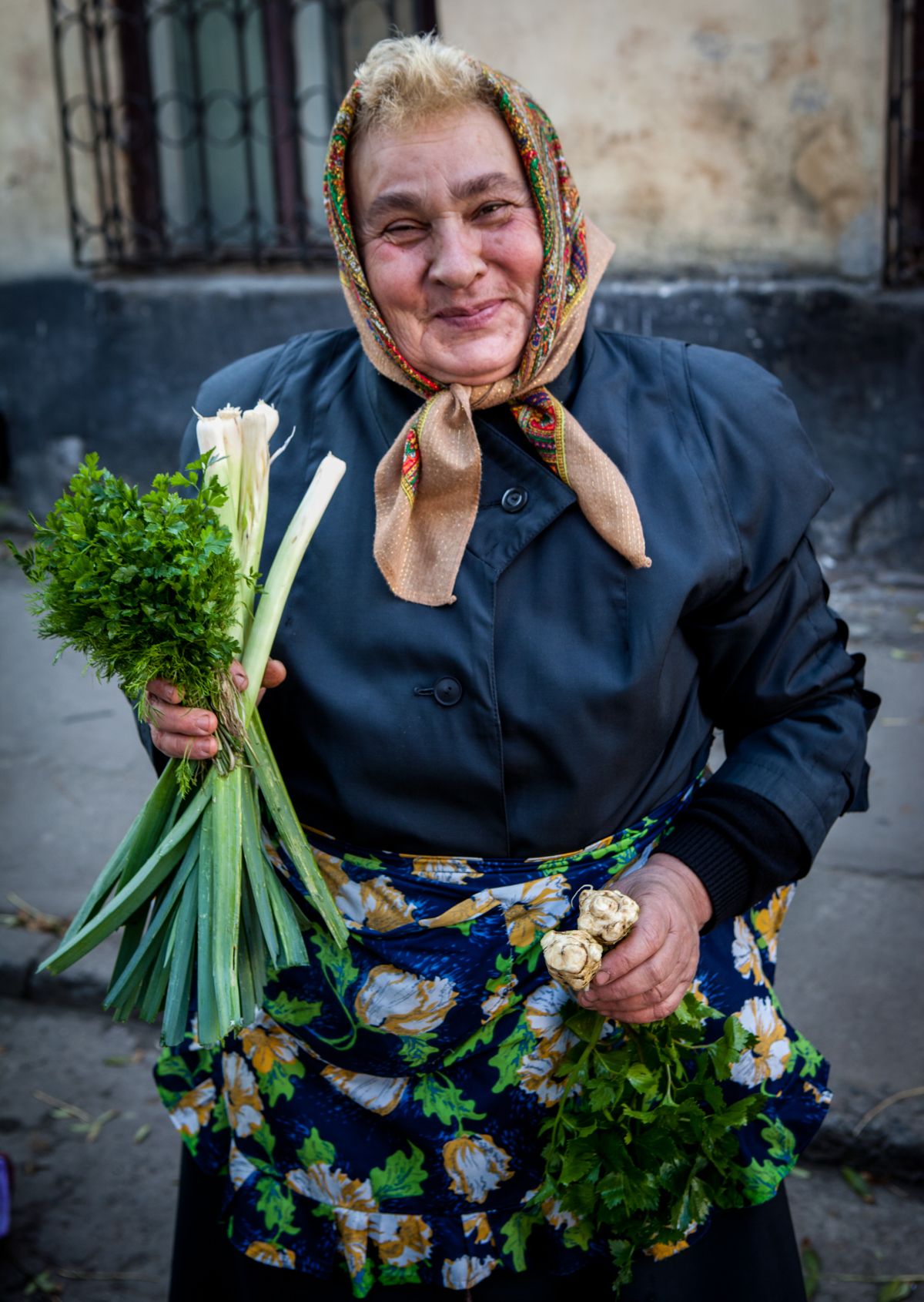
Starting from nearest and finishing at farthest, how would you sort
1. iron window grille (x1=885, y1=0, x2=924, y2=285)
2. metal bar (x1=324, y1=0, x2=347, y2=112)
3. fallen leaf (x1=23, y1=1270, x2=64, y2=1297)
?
fallen leaf (x1=23, y1=1270, x2=64, y2=1297)
iron window grille (x1=885, y1=0, x2=924, y2=285)
metal bar (x1=324, y1=0, x2=347, y2=112)

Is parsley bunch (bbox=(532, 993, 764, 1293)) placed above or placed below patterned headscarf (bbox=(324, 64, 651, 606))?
below

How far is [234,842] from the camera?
1680 millimetres

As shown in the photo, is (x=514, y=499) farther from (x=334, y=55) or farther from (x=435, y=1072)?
(x=334, y=55)

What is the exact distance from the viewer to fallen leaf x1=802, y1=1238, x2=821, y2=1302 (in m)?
2.51

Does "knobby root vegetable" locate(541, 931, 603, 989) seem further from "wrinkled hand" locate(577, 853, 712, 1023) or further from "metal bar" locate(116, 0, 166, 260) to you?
"metal bar" locate(116, 0, 166, 260)

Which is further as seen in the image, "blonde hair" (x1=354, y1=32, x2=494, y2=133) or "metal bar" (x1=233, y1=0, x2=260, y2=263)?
"metal bar" (x1=233, y1=0, x2=260, y2=263)

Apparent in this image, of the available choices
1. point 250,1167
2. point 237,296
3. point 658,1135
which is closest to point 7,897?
point 250,1167

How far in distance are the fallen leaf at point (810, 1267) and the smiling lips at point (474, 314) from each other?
1875mm

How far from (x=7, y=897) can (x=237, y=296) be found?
324cm

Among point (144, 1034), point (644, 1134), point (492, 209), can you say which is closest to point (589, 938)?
point (644, 1134)

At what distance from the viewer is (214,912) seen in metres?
1.68

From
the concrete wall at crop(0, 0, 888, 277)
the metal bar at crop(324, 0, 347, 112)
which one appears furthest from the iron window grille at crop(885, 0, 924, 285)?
the metal bar at crop(324, 0, 347, 112)

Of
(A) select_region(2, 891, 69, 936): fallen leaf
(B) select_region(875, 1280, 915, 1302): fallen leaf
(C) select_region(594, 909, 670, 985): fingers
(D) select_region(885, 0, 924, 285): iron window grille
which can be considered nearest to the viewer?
(C) select_region(594, 909, 670, 985): fingers

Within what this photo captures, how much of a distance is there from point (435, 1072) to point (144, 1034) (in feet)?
6.25
